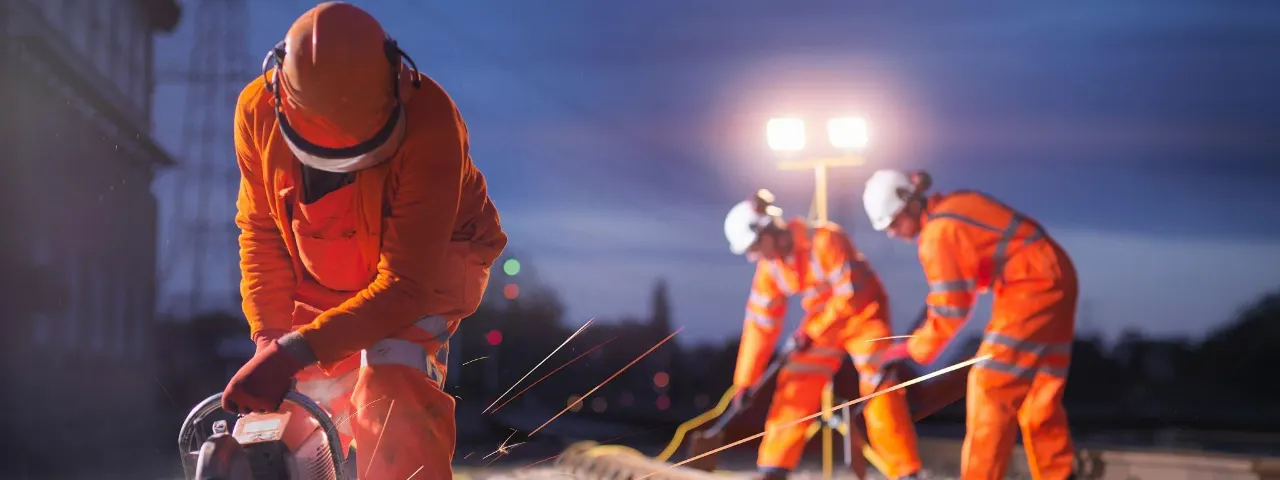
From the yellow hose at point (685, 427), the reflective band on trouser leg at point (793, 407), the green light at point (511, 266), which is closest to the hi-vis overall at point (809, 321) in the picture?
the reflective band on trouser leg at point (793, 407)

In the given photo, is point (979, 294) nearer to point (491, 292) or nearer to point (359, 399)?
point (491, 292)

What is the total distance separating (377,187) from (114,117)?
1.90 meters

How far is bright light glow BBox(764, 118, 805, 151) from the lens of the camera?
3.19 metres

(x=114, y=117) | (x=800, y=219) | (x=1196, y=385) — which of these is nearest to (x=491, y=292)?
(x=800, y=219)

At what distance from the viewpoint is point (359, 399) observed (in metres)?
1.74

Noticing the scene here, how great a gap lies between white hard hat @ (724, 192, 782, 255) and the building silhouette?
1616 mm

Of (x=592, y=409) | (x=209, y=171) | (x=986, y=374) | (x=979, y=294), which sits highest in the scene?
(x=209, y=171)

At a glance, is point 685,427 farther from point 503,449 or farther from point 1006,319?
point 1006,319

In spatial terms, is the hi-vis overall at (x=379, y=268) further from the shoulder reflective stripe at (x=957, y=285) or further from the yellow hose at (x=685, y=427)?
the yellow hose at (x=685, y=427)

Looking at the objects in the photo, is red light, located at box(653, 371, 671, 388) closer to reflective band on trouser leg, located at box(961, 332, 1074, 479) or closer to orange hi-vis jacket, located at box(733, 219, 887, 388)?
orange hi-vis jacket, located at box(733, 219, 887, 388)

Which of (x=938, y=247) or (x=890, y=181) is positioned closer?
(x=938, y=247)

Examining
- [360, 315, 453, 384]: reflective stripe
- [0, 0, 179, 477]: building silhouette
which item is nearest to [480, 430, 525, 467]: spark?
[0, 0, 179, 477]: building silhouette

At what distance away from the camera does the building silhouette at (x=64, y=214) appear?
3.12 meters

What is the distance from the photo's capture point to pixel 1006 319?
9.11ft
